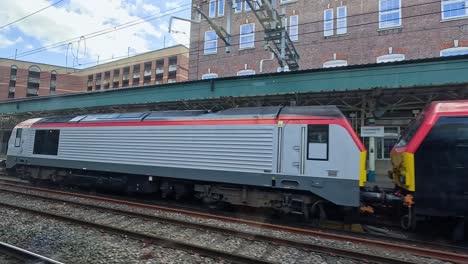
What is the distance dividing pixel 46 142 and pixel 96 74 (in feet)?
214

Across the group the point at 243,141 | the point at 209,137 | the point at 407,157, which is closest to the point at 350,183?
the point at 407,157

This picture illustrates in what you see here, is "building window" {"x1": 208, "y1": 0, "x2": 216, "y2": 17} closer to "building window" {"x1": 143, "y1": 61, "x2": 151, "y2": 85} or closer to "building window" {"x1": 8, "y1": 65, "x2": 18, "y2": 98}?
"building window" {"x1": 143, "y1": 61, "x2": 151, "y2": 85}

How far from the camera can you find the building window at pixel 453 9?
66.9 feet

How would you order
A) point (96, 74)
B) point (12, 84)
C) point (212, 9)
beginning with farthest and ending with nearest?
point (96, 74), point (12, 84), point (212, 9)

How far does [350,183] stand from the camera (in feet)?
27.3

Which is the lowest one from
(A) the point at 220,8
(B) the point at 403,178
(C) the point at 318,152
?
(B) the point at 403,178

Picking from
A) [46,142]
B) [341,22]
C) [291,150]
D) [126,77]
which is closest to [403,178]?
[291,150]

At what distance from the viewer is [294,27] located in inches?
1043

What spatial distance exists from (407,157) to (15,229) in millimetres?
9523

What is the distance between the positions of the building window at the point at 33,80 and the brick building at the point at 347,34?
5960cm

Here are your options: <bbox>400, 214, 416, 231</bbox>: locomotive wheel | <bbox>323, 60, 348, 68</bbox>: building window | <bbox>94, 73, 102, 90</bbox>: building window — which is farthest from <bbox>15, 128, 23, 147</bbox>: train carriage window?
<bbox>94, 73, 102, 90</bbox>: building window

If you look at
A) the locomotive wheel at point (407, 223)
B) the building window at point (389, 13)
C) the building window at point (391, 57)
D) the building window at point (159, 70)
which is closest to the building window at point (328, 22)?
the building window at point (389, 13)

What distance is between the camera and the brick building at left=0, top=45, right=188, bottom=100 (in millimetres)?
60438

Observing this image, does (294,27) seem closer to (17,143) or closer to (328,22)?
(328,22)
